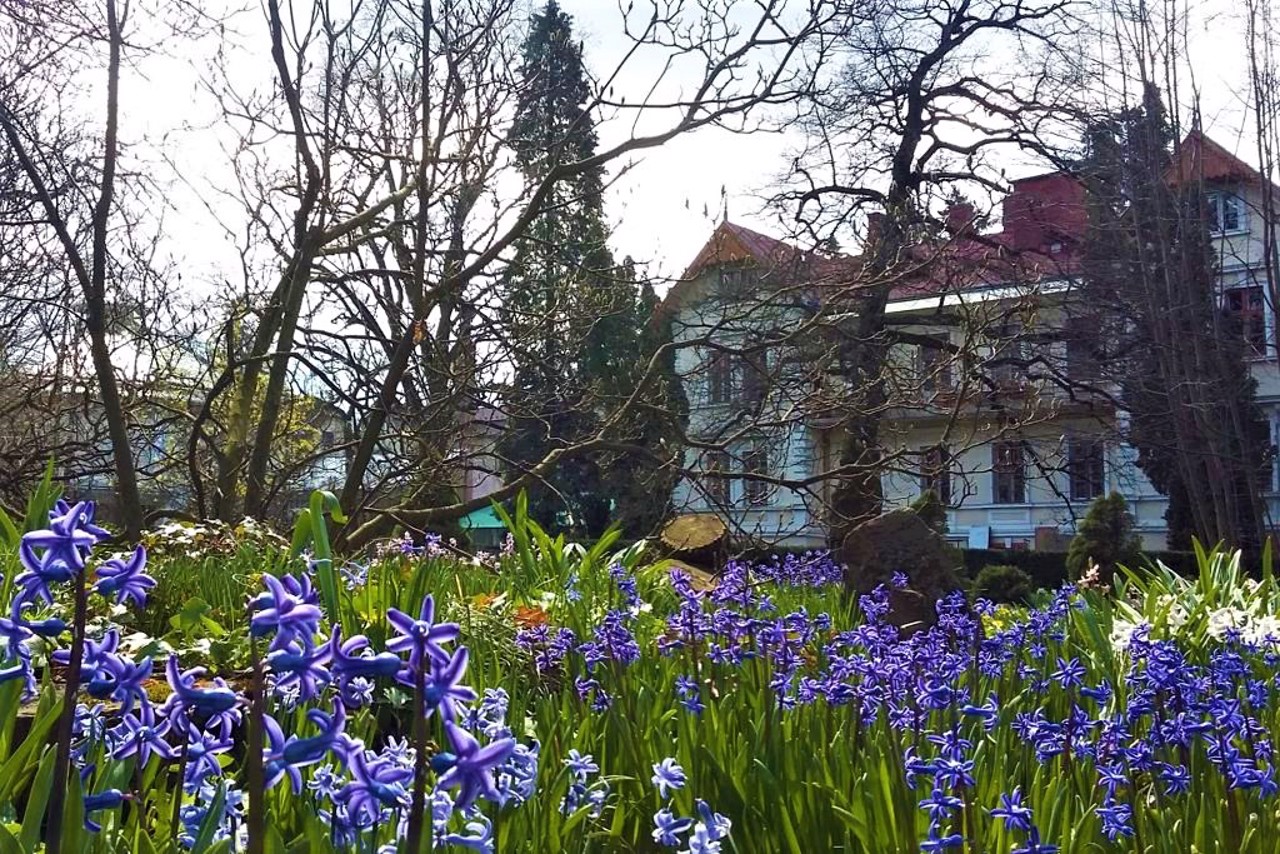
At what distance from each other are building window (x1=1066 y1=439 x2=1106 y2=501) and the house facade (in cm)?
10

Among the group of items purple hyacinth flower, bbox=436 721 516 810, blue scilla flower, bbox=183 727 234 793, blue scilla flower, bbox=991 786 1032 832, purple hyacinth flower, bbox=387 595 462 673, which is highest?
purple hyacinth flower, bbox=387 595 462 673

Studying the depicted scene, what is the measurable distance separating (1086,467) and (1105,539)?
21.5ft

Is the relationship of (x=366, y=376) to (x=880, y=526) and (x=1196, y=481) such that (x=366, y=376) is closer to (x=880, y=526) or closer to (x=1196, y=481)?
(x=880, y=526)

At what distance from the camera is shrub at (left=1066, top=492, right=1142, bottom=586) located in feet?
57.4

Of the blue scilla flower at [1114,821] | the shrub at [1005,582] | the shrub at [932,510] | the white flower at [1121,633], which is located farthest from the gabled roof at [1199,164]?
the blue scilla flower at [1114,821]

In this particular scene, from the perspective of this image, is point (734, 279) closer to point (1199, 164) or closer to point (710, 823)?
point (1199, 164)

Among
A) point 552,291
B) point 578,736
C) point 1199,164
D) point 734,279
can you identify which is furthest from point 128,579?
point 1199,164

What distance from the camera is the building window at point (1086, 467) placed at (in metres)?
18.1

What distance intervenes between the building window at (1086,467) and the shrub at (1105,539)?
55 cm

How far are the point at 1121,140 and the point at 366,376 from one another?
36.7ft

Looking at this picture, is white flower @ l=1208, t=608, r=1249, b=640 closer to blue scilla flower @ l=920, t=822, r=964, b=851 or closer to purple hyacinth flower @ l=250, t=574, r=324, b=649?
blue scilla flower @ l=920, t=822, r=964, b=851

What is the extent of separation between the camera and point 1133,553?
696 inches

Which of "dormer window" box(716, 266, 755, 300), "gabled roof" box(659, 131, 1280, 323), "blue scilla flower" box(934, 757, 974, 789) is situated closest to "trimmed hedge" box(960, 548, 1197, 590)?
"gabled roof" box(659, 131, 1280, 323)

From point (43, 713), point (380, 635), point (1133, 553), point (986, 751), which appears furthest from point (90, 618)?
point (1133, 553)
